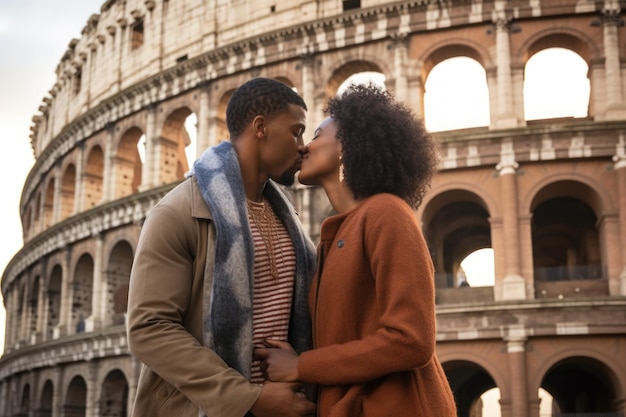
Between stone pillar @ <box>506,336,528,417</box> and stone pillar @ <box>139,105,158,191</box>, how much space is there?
12275mm

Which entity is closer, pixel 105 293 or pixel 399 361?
pixel 399 361

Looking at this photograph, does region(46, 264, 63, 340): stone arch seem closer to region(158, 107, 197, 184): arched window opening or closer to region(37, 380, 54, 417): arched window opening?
region(37, 380, 54, 417): arched window opening

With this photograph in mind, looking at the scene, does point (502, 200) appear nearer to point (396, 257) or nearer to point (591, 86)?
point (591, 86)

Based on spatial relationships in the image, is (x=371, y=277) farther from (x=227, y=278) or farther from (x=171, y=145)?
(x=171, y=145)

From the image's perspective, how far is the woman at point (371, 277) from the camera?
2742 millimetres

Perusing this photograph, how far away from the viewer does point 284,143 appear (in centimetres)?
334

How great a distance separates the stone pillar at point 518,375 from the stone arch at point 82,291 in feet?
48.5

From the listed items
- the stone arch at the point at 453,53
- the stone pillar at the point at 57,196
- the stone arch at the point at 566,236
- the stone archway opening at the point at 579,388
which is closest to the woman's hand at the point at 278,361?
the stone arch at the point at 566,236

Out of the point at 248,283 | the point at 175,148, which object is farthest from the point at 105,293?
the point at 248,283

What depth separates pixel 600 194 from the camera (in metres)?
18.2

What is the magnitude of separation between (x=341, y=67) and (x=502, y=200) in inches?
233

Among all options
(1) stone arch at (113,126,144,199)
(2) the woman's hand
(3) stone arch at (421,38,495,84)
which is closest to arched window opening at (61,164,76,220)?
(1) stone arch at (113,126,144,199)

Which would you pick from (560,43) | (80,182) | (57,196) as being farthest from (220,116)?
(560,43)

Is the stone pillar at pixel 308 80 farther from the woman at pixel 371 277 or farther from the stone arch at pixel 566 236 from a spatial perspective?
the woman at pixel 371 277
